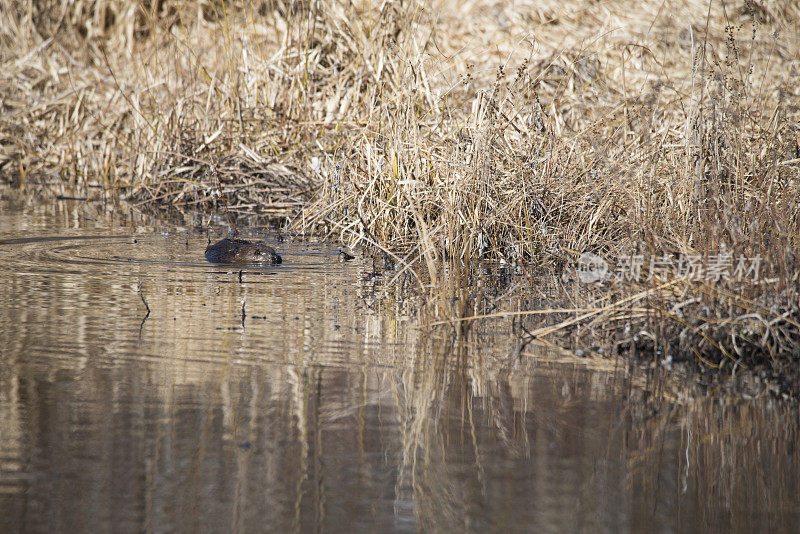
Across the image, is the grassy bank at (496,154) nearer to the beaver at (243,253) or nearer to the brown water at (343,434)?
the brown water at (343,434)

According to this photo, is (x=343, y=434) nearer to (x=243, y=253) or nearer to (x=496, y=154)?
(x=243, y=253)

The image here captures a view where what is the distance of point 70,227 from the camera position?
8.46 metres

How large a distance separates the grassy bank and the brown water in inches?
21.2

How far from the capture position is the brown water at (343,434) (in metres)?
2.93

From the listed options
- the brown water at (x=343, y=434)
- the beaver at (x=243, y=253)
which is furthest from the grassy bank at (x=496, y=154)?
the beaver at (x=243, y=253)

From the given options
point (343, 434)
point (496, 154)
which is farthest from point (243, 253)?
point (343, 434)

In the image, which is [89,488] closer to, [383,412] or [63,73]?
[383,412]

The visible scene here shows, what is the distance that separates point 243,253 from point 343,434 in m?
3.48

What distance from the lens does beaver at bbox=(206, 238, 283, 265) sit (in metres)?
6.81

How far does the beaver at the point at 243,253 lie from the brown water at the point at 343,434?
1.38 meters

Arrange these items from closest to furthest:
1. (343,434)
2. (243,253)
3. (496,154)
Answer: (343,434)
(243,253)
(496,154)

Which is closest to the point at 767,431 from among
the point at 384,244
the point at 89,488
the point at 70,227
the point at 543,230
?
the point at 89,488

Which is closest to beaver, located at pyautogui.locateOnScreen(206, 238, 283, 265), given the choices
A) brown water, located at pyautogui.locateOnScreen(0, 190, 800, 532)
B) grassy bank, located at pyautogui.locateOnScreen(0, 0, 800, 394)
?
grassy bank, located at pyautogui.locateOnScreen(0, 0, 800, 394)

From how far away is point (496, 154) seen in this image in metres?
7.18
